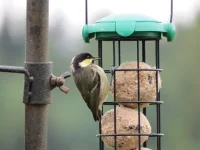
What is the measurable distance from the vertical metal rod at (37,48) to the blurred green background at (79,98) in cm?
1828

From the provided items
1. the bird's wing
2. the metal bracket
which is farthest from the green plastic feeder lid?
the metal bracket

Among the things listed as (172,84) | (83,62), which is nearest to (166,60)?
(172,84)

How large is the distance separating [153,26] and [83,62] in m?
0.62

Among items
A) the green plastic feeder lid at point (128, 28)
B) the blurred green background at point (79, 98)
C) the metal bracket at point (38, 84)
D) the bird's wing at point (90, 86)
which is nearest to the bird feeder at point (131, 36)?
the green plastic feeder lid at point (128, 28)

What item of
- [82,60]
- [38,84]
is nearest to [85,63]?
[82,60]

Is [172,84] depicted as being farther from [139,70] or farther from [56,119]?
[139,70]

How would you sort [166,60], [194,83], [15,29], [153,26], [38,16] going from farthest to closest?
1. [15,29]
2. [166,60]
3. [194,83]
4. [153,26]
5. [38,16]

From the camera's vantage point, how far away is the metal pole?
23.4 feet

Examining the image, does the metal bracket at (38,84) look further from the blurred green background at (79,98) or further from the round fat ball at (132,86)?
the blurred green background at (79,98)

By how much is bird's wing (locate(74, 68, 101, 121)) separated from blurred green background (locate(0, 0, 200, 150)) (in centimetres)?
1725

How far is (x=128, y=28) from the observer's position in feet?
26.0

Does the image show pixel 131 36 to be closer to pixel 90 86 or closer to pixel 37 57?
pixel 90 86

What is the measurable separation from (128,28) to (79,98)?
18668 mm

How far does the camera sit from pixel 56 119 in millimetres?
29547
